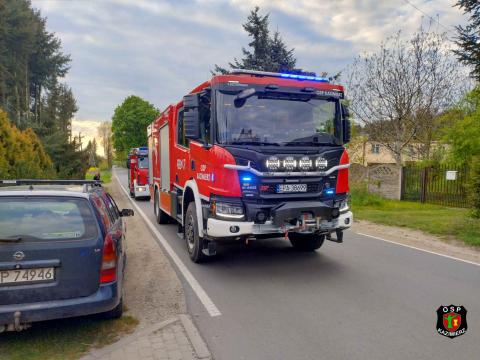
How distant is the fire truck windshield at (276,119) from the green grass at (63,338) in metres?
2.97

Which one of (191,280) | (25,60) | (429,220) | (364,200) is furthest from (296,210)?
(25,60)

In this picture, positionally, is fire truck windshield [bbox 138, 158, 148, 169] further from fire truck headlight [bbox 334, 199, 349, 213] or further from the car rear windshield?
the car rear windshield

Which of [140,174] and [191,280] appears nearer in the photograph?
[191,280]

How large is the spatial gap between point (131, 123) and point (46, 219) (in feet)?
216

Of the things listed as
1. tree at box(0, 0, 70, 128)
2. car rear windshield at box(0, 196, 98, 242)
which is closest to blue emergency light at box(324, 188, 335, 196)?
car rear windshield at box(0, 196, 98, 242)

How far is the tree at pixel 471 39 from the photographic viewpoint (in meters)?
16.3

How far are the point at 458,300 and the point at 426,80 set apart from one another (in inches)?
852

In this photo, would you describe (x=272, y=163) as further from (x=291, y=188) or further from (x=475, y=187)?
(x=475, y=187)

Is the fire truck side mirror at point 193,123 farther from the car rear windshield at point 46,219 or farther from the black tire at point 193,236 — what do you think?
the car rear windshield at point 46,219

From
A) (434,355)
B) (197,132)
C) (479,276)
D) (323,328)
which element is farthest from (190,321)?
(479,276)

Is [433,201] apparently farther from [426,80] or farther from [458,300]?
[458,300]

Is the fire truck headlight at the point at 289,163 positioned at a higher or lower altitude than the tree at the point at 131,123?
lower

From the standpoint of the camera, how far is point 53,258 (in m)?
3.47

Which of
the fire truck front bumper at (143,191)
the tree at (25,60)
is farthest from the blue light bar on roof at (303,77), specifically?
the tree at (25,60)
